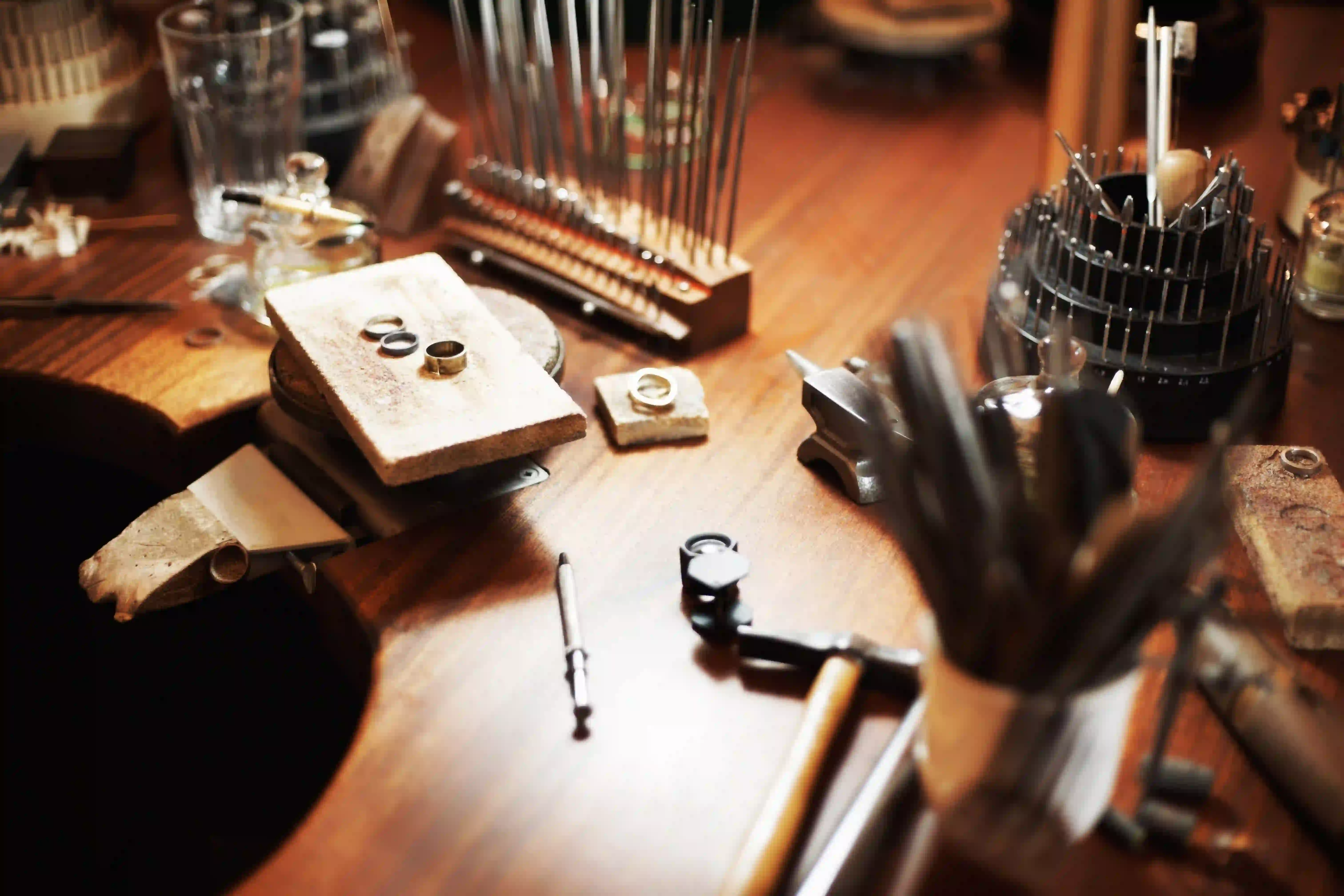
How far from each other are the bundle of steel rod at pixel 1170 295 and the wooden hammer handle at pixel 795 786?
1.53 ft

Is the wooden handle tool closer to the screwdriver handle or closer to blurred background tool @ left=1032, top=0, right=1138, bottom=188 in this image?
blurred background tool @ left=1032, top=0, right=1138, bottom=188

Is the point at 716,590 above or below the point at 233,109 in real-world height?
below

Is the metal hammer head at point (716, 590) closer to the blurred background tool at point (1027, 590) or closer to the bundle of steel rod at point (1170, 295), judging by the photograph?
the blurred background tool at point (1027, 590)

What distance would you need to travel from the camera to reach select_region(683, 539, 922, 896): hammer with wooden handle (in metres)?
0.94

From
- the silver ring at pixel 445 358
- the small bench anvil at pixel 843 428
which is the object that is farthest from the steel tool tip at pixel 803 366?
the silver ring at pixel 445 358

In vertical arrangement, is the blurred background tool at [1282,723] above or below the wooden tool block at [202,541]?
above

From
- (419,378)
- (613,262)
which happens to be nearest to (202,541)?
(419,378)

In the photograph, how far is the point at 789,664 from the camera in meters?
1.13

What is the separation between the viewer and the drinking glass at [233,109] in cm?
177

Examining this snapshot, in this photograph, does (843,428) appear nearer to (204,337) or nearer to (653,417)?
(653,417)

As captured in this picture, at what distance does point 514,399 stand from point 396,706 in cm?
31

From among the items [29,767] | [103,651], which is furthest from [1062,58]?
[29,767]

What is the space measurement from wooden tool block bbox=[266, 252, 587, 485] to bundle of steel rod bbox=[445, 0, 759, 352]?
211 millimetres

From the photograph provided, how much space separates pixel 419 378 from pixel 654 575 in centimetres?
29
